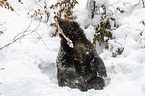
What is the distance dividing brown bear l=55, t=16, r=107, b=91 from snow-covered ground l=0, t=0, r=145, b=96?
214 millimetres

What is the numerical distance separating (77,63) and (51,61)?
92 centimetres

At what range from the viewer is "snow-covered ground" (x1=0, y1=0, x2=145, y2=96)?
1895 millimetres

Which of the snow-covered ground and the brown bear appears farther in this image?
the brown bear

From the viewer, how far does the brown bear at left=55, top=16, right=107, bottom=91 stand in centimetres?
245

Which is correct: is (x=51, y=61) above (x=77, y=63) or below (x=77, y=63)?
below

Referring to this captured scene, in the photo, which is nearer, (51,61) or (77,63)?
(77,63)

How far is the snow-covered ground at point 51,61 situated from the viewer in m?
1.89

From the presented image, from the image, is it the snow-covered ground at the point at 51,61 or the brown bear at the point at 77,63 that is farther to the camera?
the brown bear at the point at 77,63

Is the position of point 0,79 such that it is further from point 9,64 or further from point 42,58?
point 42,58

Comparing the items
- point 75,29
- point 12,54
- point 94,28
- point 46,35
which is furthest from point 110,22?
point 12,54

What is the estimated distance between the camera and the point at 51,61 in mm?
3213

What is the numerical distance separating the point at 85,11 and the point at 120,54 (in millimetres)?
1534

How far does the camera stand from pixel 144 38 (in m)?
3.31

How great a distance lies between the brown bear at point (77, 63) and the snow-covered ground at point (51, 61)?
214mm
